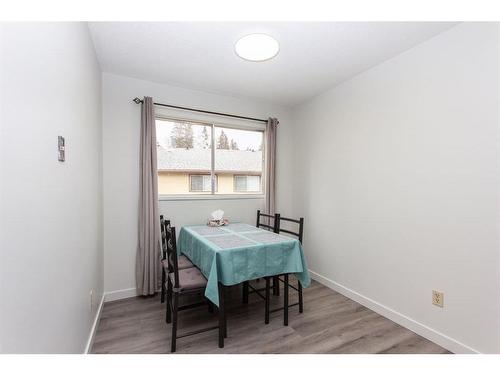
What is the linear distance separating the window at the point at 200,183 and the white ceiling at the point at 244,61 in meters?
1.10

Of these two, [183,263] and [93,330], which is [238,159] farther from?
[93,330]

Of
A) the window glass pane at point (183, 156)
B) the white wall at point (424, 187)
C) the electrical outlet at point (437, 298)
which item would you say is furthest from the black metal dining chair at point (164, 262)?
the electrical outlet at point (437, 298)

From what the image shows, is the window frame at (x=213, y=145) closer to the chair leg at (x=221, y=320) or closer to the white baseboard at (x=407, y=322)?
the chair leg at (x=221, y=320)

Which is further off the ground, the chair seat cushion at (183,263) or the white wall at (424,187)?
the white wall at (424,187)

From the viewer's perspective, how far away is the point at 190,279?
6.61 ft

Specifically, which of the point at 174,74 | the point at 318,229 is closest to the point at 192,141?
the point at 174,74

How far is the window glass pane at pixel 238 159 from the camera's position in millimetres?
3305

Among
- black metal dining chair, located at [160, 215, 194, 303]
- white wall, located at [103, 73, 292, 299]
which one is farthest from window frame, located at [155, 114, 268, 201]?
black metal dining chair, located at [160, 215, 194, 303]

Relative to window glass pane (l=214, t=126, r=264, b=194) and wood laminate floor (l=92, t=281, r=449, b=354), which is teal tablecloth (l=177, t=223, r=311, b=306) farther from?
window glass pane (l=214, t=126, r=264, b=194)

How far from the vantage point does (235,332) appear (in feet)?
6.71

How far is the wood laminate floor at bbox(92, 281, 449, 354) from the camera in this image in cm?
184

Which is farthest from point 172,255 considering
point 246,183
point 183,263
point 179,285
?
point 246,183

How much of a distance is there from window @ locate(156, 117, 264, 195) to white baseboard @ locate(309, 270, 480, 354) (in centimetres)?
169
